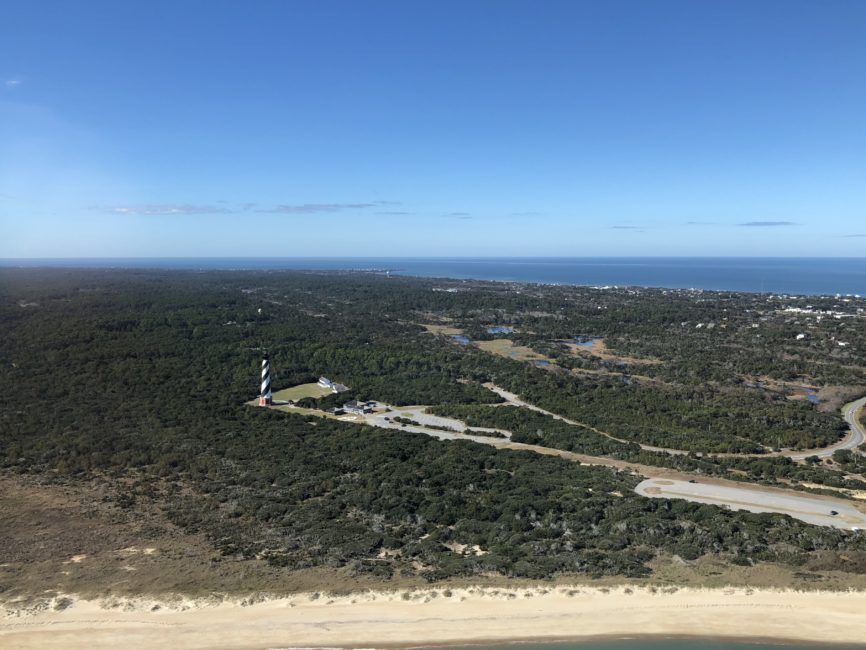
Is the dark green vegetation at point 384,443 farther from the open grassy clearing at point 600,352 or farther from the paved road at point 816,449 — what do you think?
the open grassy clearing at point 600,352

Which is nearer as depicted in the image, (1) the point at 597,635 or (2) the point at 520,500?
(1) the point at 597,635

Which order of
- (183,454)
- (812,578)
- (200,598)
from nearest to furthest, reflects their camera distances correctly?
(200,598) → (812,578) → (183,454)

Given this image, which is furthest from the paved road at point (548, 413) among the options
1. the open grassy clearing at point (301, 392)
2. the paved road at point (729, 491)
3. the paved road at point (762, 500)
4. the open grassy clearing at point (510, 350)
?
the open grassy clearing at point (510, 350)

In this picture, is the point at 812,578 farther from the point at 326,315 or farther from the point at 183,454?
the point at 326,315

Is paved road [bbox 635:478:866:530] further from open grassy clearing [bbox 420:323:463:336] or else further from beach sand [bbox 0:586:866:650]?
open grassy clearing [bbox 420:323:463:336]

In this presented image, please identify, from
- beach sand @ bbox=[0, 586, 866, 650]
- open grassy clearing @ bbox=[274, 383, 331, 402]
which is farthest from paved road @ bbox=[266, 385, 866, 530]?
open grassy clearing @ bbox=[274, 383, 331, 402]

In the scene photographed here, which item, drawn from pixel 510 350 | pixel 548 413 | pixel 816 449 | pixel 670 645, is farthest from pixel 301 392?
pixel 816 449

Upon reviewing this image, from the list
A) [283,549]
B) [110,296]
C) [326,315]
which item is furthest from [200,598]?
[110,296]

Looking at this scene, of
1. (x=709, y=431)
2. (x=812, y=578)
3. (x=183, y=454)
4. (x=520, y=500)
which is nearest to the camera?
(x=812, y=578)
